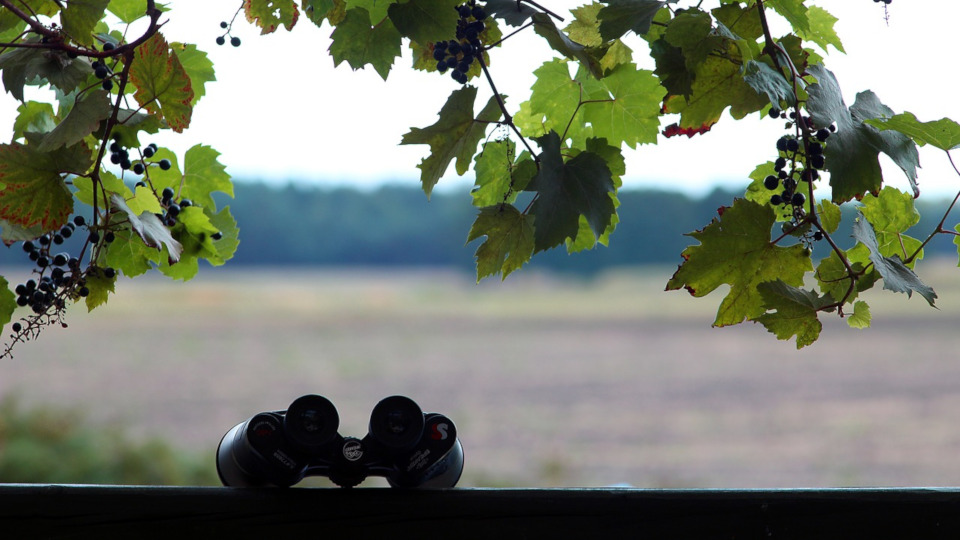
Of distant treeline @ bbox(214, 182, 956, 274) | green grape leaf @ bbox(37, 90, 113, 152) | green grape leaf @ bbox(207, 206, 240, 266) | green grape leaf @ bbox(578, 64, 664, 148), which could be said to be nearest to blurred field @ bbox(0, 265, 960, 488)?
distant treeline @ bbox(214, 182, 956, 274)

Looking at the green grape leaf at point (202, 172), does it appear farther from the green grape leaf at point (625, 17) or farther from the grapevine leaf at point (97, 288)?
the green grape leaf at point (625, 17)

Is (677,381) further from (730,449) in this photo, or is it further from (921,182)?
(921,182)

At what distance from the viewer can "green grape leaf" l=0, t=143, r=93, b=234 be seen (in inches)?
20.0

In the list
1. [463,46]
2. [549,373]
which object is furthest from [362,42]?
[549,373]

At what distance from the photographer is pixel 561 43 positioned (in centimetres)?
48

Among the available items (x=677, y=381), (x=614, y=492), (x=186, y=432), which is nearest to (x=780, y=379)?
(x=677, y=381)

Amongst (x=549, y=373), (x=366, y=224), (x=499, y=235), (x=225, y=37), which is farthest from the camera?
(x=549, y=373)

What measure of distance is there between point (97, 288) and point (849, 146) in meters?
0.50

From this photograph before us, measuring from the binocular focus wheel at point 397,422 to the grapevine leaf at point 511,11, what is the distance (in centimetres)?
27

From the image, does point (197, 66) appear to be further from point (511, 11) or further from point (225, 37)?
point (511, 11)

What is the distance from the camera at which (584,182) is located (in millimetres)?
497

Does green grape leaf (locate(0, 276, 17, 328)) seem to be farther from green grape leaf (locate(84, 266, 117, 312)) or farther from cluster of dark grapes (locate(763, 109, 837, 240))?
cluster of dark grapes (locate(763, 109, 837, 240))

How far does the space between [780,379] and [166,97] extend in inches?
447

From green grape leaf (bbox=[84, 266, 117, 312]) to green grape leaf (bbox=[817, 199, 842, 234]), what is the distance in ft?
1.59
